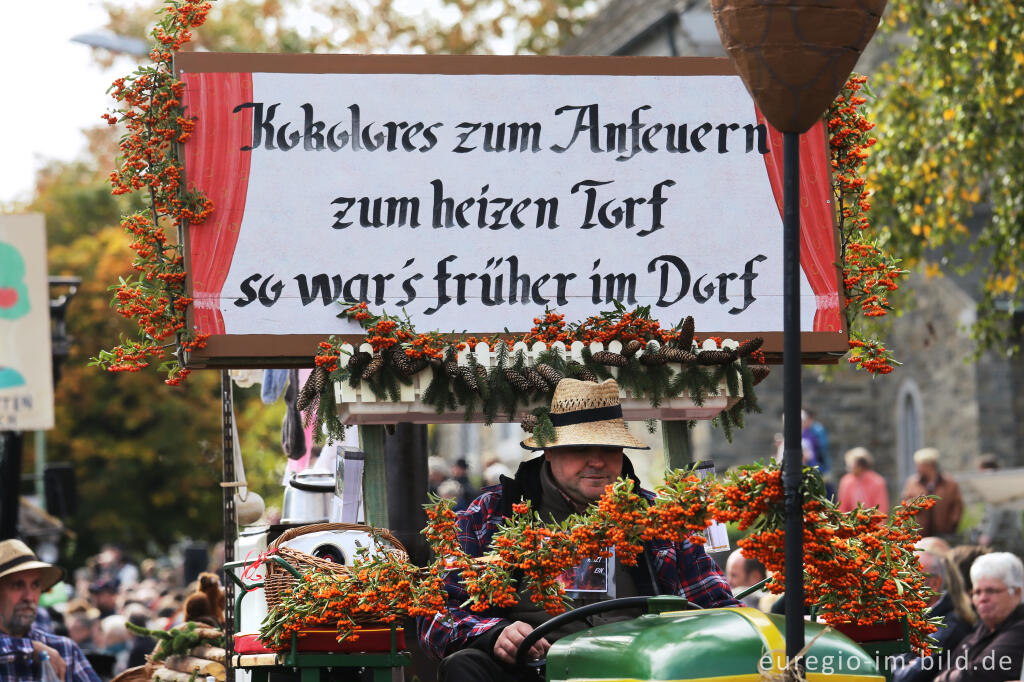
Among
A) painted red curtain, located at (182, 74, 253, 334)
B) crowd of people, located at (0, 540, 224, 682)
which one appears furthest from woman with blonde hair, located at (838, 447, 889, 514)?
painted red curtain, located at (182, 74, 253, 334)

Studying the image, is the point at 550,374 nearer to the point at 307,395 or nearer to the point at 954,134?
the point at 307,395

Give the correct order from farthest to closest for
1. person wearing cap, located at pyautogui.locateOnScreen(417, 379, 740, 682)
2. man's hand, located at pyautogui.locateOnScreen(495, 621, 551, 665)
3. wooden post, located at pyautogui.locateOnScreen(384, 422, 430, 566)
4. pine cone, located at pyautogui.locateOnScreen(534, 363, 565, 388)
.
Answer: wooden post, located at pyautogui.locateOnScreen(384, 422, 430, 566)
pine cone, located at pyautogui.locateOnScreen(534, 363, 565, 388)
person wearing cap, located at pyautogui.locateOnScreen(417, 379, 740, 682)
man's hand, located at pyautogui.locateOnScreen(495, 621, 551, 665)

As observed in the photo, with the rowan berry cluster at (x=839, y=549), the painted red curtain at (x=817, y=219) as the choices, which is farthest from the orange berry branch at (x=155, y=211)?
the rowan berry cluster at (x=839, y=549)

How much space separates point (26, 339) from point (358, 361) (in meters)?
8.56

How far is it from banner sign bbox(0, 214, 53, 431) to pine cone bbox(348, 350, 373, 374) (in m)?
8.17

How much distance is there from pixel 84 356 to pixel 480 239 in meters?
32.5

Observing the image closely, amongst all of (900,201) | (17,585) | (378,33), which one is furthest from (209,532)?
(17,585)

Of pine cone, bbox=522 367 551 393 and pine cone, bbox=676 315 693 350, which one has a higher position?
pine cone, bbox=676 315 693 350

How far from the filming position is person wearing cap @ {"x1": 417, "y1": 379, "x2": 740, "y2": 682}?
6156 millimetres

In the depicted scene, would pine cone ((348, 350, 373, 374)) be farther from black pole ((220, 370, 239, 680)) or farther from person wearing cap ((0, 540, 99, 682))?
person wearing cap ((0, 540, 99, 682))

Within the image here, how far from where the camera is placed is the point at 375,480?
276 inches

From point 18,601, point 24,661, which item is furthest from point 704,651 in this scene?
point 18,601

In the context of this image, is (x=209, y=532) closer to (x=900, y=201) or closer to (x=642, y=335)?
(x=900, y=201)

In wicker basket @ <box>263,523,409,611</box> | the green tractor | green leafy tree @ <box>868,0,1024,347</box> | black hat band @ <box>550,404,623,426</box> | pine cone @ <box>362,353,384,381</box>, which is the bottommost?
the green tractor
